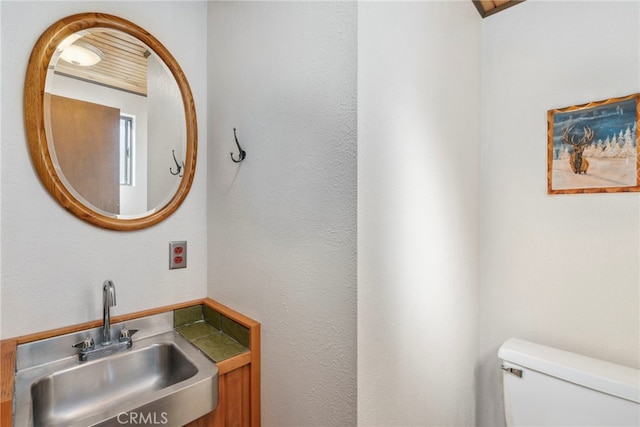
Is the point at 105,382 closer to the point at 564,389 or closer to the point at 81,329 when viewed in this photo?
the point at 81,329

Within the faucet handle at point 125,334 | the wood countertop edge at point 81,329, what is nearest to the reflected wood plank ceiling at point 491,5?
the wood countertop edge at point 81,329

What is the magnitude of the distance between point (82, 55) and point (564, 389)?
7.19 feet

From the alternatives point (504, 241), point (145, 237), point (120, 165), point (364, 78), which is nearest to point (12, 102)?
point (120, 165)

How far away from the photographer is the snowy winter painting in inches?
41.8

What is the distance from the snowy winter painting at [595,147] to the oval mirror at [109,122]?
1.61 m

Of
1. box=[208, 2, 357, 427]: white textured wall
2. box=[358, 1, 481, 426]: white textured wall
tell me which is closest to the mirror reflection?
box=[208, 2, 357, 427]: white textured wall

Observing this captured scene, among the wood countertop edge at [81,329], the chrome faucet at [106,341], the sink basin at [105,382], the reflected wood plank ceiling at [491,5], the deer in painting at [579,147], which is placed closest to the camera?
the wood countertop edge at [81,329]

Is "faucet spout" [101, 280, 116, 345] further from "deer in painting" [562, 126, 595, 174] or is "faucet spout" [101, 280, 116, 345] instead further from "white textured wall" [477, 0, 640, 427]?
"deer in painting" [562, 126, 595, 174]

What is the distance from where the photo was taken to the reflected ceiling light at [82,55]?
1.04 metres

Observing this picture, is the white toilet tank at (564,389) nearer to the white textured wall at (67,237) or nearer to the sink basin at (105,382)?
the sink basin at (105,382)

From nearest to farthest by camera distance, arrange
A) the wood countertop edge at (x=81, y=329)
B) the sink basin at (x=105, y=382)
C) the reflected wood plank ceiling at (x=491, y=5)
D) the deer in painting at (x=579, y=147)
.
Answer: the wood countertop edge at (x=81, y=329) < the sink basin at (x=105, y=382) < the deer in painting at (x=579, y=147) < the reflected wood plank ceiling at (x=491, y=5)

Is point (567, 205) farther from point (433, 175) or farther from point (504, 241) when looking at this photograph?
point (433, 175)

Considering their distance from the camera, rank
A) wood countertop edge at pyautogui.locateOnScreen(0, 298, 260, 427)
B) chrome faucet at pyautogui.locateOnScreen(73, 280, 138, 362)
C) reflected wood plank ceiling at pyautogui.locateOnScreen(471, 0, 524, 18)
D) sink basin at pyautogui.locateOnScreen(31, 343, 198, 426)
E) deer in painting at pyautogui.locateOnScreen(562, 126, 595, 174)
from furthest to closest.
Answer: reflected wood plank ceiling at pyautogui.locateOnScreen(471, 0, 524, 18) → deer in painting at pyautogui.locateOnScreen(562, 126, 595, 174) → chrome faucet at pyautogui.locateOnScreen(73, 280, 138, 362) → sink basin at pyautogui.locateOnScreen(31, 343, 198, 426) → wood countertop edge at pyautogui.locateOnScreen(0, 298, 260, 427)

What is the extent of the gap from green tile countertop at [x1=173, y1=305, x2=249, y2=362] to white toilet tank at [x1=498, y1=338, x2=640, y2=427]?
1.08m
